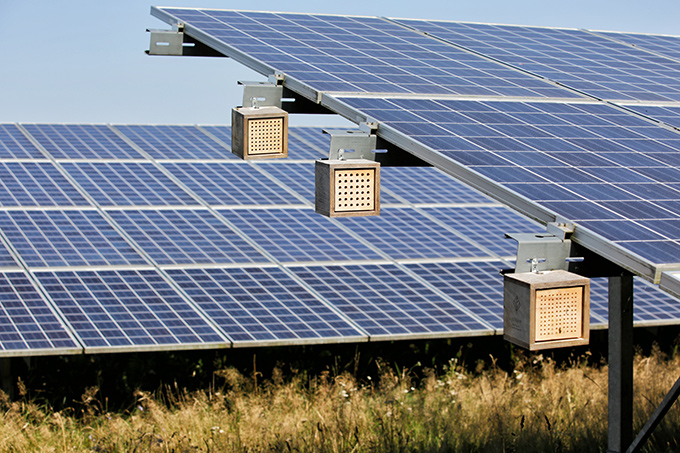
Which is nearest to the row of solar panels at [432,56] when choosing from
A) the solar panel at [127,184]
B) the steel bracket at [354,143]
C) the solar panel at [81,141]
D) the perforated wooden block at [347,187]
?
the steel bracket at [354,143]

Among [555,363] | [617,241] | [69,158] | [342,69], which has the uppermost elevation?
[342,69]

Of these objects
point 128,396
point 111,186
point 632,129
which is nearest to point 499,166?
point 632,129

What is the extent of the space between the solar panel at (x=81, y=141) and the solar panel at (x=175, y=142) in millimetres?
486

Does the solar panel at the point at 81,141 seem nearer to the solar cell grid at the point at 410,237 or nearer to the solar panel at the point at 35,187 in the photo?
the solar panel at the point at 35,187

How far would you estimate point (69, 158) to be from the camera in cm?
2291

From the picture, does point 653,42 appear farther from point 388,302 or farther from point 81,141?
point 81,141

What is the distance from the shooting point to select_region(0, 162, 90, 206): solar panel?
1966cm

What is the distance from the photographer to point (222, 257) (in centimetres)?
1811

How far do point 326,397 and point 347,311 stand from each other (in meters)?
1.47

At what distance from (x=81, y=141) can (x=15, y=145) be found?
1759 millimetres

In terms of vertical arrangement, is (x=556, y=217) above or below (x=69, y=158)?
above

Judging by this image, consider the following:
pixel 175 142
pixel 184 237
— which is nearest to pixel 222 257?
pixel 184 237

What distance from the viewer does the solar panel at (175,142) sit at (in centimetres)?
2417

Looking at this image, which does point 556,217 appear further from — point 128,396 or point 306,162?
point 306,162
